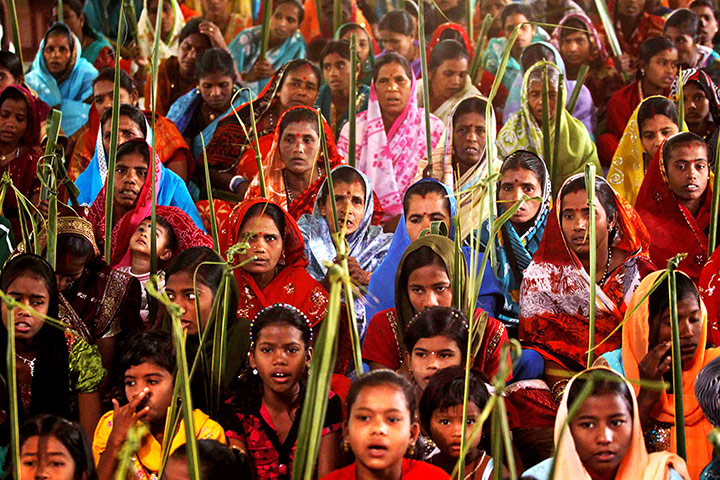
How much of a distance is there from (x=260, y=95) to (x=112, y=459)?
8.65 feet

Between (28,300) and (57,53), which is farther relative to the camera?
(57,53)

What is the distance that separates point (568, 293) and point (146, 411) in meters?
1.33

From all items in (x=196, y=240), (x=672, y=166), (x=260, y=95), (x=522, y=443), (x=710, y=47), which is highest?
(x=710, y=47)

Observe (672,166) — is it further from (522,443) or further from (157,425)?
(157,425)

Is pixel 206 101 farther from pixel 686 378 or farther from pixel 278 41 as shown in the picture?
pixel 686 378

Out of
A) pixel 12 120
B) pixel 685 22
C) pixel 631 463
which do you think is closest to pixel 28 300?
pixel 631 463

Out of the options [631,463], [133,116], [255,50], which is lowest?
[631,463]

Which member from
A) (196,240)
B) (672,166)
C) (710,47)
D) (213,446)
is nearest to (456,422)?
(213,446)

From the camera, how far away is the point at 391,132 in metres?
4.67

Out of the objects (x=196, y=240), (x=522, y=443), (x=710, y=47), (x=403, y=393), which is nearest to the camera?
(x=403, y=393)

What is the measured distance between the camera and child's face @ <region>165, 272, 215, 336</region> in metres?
2.91

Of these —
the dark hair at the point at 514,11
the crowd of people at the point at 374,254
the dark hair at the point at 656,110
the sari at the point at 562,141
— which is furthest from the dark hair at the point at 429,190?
the dark hair at the point at 514,11

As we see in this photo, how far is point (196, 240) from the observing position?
337 centimetres

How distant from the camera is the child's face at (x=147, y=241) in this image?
11.0 feet
